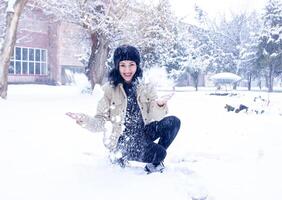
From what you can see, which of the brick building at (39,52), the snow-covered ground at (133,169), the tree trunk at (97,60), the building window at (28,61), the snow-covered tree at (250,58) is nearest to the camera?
the snow-covered ground at (133,169)

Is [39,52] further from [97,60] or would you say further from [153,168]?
[153,168]

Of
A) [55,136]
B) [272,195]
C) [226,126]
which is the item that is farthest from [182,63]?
[272,195]

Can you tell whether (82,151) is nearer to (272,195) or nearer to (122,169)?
(122,169)

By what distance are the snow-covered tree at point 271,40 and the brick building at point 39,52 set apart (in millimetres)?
16142

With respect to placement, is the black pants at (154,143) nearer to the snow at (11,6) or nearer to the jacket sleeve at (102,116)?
the jacket sleeve at (102,116)

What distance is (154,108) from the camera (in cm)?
362

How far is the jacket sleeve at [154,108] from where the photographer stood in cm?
360

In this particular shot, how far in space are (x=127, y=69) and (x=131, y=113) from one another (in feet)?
1.41

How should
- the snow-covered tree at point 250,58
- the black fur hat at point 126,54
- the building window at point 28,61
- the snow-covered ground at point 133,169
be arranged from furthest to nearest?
the snow-covered tree at point 250,58 → the building window at point 28,61 → the black fur hat at point 126,54 → the snow-covered ground at point 133,169

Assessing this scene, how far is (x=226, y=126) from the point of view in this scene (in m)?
7.96

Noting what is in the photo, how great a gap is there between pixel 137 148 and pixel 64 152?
1.42 meters

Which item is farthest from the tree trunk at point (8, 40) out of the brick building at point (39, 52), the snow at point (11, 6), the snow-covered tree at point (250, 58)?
the snow-covered tree at point (250, 58)

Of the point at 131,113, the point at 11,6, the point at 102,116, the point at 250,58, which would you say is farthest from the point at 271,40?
the point at 102,116

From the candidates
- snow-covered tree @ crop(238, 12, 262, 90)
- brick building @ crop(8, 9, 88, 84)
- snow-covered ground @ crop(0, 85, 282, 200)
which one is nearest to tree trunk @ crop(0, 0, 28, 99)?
snow-covered ground @ crop(0, 85, 282, 200)
